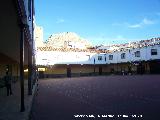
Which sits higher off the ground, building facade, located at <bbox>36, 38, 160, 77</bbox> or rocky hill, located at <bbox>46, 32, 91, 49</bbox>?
rocky hill, located at <bbox>46, 32, 91, 49</bbox>

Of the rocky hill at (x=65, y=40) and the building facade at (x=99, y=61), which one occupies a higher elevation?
the rocky hill at (x=65, y=40)

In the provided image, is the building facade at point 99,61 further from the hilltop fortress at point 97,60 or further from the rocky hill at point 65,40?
the rocky hill at point 65,40

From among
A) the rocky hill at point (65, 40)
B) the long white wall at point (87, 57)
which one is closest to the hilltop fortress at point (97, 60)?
the long white wall at point (87, 57)

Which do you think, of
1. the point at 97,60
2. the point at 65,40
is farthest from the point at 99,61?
the point at 65,40

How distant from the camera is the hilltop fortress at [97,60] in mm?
50000

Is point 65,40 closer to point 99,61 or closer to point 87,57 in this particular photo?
point 99,61

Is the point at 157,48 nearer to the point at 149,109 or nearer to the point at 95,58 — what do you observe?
the point at 95,58

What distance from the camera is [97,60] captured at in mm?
57562

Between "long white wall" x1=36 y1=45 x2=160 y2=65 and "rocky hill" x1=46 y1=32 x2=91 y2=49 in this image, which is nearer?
"long white wall" x1=36 y1=45 x2=160 y2=65

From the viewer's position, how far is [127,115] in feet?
30.3

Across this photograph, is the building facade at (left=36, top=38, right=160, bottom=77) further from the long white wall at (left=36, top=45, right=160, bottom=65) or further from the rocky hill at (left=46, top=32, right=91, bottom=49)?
the rocky hill at (left=46, top=32, right=91, bottom=49)

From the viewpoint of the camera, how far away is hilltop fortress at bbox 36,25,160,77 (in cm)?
5000

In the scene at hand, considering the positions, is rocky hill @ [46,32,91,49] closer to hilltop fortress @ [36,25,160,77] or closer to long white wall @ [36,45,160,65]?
hilltop fortress @ [36,25,160,77]

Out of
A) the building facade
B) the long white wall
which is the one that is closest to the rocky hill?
the building facade
